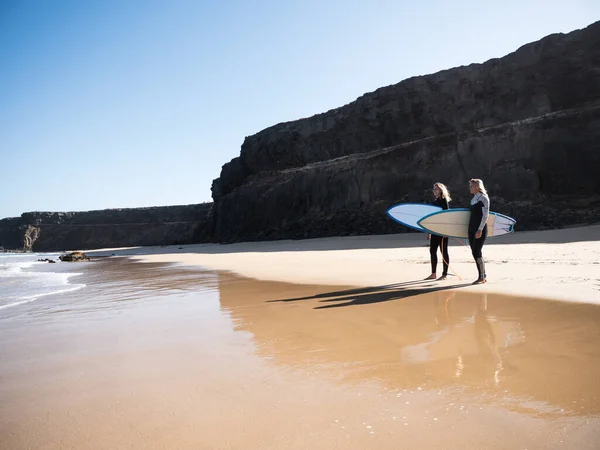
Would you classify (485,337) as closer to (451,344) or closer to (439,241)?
(451,344)

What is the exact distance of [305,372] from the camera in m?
2.53

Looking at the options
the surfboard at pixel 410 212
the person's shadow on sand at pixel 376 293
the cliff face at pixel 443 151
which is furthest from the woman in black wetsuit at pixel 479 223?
the cliff face at pixel 443 151

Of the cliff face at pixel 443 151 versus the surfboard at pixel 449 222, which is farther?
the cliff face at pixel 443 151

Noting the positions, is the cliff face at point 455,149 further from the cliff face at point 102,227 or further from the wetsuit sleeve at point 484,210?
the cliff face at point 102,227

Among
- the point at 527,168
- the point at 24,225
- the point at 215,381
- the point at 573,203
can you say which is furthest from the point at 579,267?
the point at 24,225

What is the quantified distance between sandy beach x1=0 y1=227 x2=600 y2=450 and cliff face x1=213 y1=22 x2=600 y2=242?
67.6 feet

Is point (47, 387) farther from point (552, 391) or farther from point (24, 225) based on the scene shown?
point (24, 225)

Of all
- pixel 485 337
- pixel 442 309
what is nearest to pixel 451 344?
pixel 485 337

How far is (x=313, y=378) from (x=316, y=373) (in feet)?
0.32

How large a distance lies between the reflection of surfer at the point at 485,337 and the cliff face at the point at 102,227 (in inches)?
2664

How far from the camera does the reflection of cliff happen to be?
7.14ft

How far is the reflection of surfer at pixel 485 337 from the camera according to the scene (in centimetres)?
257

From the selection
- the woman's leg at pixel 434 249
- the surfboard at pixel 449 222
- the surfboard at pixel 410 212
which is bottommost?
the woman's leg at pixel 434 249

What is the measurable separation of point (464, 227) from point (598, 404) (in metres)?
5.47
